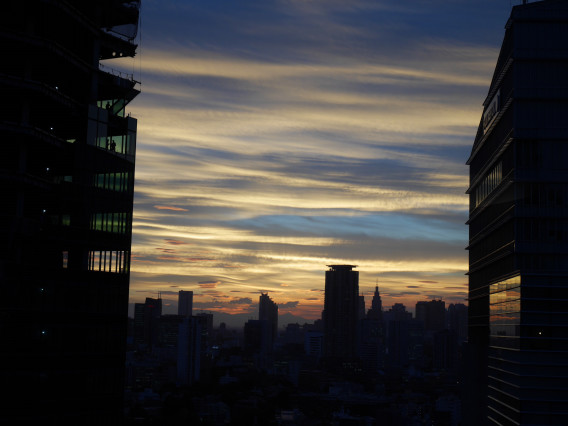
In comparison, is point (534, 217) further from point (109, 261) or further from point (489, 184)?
point (109, 261)

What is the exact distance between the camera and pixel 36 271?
54.2m

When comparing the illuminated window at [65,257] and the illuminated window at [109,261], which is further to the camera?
the illuminated window at [109,261]

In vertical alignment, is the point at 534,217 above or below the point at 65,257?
above

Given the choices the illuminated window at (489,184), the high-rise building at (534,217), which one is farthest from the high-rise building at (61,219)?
the illuminated window at (489,184)

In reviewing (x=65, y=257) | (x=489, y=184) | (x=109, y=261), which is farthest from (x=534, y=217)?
(x=65, y=257)

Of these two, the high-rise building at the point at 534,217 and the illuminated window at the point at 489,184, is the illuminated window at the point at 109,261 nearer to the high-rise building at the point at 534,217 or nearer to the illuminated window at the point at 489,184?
the high-rise building at the point at 534,217

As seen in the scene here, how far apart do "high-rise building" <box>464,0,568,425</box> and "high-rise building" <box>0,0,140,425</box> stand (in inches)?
1342

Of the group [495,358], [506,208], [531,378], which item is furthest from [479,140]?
[531,378]

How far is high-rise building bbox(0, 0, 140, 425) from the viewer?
176 ft

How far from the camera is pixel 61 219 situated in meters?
57.7

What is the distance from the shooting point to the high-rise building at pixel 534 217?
67375 millimetres

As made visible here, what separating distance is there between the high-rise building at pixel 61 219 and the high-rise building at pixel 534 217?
3409cm

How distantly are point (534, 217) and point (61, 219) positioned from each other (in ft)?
134

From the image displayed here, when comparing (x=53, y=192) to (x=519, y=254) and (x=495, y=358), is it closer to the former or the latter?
(x=519, y=254)
